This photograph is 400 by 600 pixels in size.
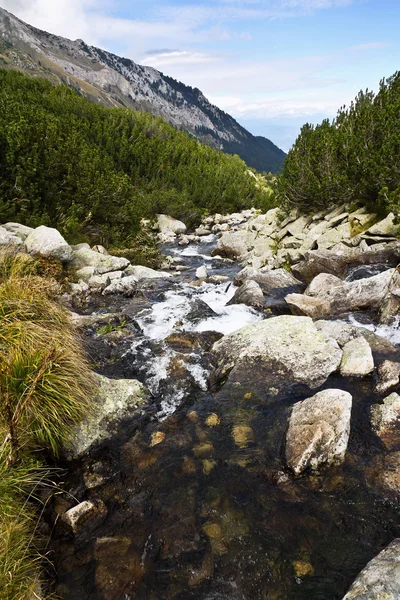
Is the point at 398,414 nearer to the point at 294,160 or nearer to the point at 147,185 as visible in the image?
the point at 294,160

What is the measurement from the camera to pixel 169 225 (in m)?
33.6

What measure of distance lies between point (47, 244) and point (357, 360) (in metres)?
11.3

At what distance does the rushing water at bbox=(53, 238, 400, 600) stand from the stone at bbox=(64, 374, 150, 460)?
0.81 feet

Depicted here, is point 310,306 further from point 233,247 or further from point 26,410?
point 233,247

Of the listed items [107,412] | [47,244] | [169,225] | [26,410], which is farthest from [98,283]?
[169,225]

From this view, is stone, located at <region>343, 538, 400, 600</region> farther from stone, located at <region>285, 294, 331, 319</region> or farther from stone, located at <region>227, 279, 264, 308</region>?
stone, located at <region>227, 279, 264, 308</region>

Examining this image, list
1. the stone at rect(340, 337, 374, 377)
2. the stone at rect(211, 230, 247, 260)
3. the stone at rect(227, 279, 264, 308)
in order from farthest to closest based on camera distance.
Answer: the stone at rect(211, 230, 247, 260), the stone at rect(227, 279, 264, 308), the stone at rect(340, 337, 374, 377)

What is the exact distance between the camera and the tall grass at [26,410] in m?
3.39

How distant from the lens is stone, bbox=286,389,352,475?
501cm

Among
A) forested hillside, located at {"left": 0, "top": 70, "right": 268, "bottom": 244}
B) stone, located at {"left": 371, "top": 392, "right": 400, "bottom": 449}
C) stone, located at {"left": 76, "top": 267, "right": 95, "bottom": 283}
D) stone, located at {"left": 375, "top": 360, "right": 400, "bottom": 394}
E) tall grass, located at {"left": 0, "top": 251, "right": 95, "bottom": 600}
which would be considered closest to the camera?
tall grass, located at {"left": 0, "top": 251, "right": 95, "bottom": 600}

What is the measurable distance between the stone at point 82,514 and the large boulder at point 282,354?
145 inches

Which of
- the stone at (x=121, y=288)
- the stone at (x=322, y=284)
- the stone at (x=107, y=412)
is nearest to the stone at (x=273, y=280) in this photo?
the stone at (x=322, y=284)

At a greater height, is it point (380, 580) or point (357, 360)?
point (357, 360)

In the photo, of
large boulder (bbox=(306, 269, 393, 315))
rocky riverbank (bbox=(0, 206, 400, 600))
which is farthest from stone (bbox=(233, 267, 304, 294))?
large boulder (bbox=(306, 269, 393, 315))
